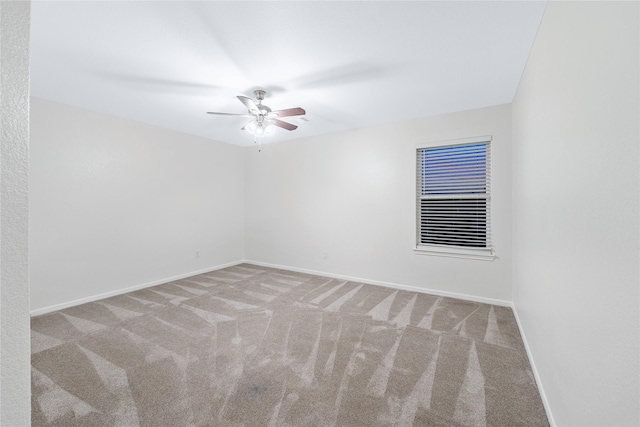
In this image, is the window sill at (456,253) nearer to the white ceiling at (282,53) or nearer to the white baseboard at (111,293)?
the white ceiling at (282,53)

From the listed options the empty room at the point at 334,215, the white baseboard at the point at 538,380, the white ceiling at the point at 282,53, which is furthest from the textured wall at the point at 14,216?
the white baseboard at the point at 538,380

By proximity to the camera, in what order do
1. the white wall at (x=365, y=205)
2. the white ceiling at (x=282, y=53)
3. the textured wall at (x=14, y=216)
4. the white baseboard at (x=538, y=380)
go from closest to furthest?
the textured wall at (x=14, y=216) < the white baseboard at (x=538, y=380) < the white ceiling at (x=282, y=53) < the white wall at (x=365, y=205)

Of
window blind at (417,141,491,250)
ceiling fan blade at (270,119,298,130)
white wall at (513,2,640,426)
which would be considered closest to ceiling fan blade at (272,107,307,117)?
ceiling fan blade at (270,119,298,130)

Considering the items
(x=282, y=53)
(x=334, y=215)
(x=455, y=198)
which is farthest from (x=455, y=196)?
(x=282, y=53)

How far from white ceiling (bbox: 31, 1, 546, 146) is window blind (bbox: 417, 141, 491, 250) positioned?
0.65m

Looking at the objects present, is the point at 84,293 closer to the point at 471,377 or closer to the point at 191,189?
the point at 191,189

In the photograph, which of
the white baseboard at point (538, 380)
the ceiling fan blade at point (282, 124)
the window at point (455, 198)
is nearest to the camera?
the white baseboard at point (538, 380)

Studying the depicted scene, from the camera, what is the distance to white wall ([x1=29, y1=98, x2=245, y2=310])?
3166 millimetres

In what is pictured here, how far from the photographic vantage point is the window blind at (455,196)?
350 centimetres

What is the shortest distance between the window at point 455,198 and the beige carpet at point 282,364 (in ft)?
2.63

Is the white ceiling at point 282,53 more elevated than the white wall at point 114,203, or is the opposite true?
the white ceiling at point 282,53

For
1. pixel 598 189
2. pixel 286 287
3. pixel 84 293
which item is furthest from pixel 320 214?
pixel 598 189

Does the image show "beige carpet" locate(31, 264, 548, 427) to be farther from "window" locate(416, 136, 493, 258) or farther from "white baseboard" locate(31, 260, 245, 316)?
"window" locate(416, 136, 493, 258)

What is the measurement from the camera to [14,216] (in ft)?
2.09
